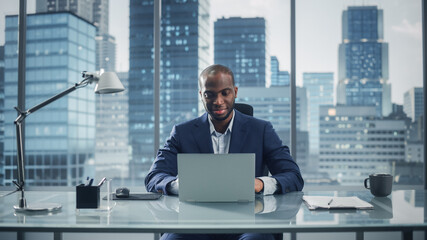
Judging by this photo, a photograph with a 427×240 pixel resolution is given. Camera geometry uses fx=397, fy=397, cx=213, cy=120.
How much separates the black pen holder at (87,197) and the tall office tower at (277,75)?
2325mm

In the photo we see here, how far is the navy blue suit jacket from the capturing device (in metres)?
2.05

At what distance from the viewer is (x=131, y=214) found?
138 centimetres

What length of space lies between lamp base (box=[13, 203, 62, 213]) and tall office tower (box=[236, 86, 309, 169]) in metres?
2.08

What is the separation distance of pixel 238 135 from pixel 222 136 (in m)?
0.11

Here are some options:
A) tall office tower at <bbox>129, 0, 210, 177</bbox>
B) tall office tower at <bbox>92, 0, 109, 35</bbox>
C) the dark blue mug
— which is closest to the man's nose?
the dark blue mug

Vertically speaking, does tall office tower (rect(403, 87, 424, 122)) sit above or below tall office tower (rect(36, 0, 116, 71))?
below

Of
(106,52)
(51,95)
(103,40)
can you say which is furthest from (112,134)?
(103,40)

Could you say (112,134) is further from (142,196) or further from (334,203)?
(334,203)

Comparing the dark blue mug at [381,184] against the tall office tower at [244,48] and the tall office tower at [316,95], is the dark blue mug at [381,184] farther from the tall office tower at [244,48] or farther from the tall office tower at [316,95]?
the tall office tower at [244,48]

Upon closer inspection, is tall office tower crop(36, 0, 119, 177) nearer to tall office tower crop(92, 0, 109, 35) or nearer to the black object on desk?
tall office tower crop(92, 0, 109, 35)

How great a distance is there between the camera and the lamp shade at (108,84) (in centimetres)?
165

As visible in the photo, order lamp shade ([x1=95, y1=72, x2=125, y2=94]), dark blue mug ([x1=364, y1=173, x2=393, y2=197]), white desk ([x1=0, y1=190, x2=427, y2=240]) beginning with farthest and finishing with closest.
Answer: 1. dark blue mug ([x1=364, y1=173, x2=393, y2=197])
2. lamp shade ([x1=95, y1=72, x2=125, y2=94])
3. white desk ([x1=0, y1=190, x2=427, y2=240])

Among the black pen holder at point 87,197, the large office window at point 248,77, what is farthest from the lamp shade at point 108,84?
the large office window at point 248,77

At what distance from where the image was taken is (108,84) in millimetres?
1661
